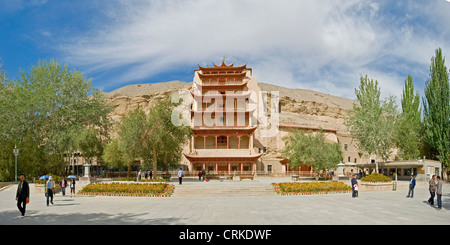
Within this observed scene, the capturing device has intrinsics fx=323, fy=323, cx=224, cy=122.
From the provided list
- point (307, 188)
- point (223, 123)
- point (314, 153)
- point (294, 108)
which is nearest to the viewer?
point (307, 188)

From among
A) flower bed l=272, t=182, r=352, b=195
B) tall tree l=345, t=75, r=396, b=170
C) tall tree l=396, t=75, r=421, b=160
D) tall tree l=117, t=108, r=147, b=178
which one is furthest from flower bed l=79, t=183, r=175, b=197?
tall tree l=396, t=75, r=421, b=160

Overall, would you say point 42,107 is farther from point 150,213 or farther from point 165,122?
point 150,213

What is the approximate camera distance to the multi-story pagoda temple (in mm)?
49594

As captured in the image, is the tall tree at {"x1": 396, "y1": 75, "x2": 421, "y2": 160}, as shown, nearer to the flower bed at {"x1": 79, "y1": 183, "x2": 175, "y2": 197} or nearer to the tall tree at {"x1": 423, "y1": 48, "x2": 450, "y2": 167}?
the tall tree at {"x1": 423, "y1": 48, "x2": 450, "y2": 167}

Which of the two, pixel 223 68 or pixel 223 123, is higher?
pixel 223 68

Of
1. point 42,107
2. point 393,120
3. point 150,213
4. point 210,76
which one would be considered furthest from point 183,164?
point 150,213

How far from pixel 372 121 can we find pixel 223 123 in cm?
2305

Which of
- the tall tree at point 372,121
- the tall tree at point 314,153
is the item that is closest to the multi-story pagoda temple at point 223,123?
the tall tree at point 314,153

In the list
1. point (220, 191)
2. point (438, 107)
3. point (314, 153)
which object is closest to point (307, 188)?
point (220, 191)

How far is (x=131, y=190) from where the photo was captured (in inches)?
858

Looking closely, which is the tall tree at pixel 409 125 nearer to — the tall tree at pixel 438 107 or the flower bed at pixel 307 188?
the tall tree at pixel 438 107

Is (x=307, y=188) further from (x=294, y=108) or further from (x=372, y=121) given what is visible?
(x=294, y=108)

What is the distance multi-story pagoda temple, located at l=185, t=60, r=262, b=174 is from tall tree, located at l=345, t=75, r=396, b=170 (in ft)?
50.9
